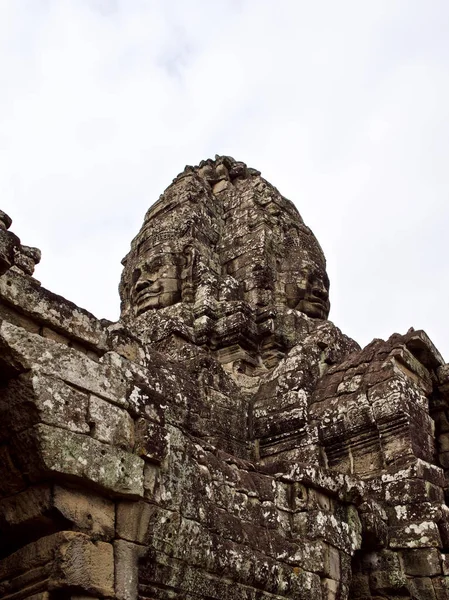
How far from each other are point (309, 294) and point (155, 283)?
2538 mm

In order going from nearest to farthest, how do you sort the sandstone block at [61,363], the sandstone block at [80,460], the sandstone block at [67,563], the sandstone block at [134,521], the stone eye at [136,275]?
the sandstone block at [67,563], the sandstone block at [80,460], the sandstone block at [61,363], the sandstone block at [134,521], the stone eye at [136,275]

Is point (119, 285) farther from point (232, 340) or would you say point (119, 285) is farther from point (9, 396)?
point (9, 396)

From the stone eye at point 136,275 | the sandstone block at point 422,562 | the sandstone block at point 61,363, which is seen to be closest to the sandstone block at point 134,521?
the sandstone block at point 61,363

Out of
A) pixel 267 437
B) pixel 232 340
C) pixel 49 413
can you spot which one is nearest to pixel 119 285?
pixel 232 340

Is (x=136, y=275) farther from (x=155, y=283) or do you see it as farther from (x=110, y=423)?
(x=110, y=423)

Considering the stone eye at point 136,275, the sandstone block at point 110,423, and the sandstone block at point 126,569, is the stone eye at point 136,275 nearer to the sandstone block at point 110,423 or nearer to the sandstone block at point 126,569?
the sandstone block at point 110,423

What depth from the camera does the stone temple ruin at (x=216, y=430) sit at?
4.36 meters

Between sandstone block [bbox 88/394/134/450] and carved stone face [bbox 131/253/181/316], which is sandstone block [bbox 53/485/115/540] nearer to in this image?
sandstone block [bbox 88/394/134/450]

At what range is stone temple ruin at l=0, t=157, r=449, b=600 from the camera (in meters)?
4.36

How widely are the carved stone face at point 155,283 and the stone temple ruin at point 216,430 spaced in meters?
0.03

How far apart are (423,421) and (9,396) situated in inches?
225

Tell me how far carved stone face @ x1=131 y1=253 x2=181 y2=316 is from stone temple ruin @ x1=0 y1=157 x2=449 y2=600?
0.03m

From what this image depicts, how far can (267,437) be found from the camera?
9.25 metres

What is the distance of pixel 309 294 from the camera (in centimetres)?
1188
